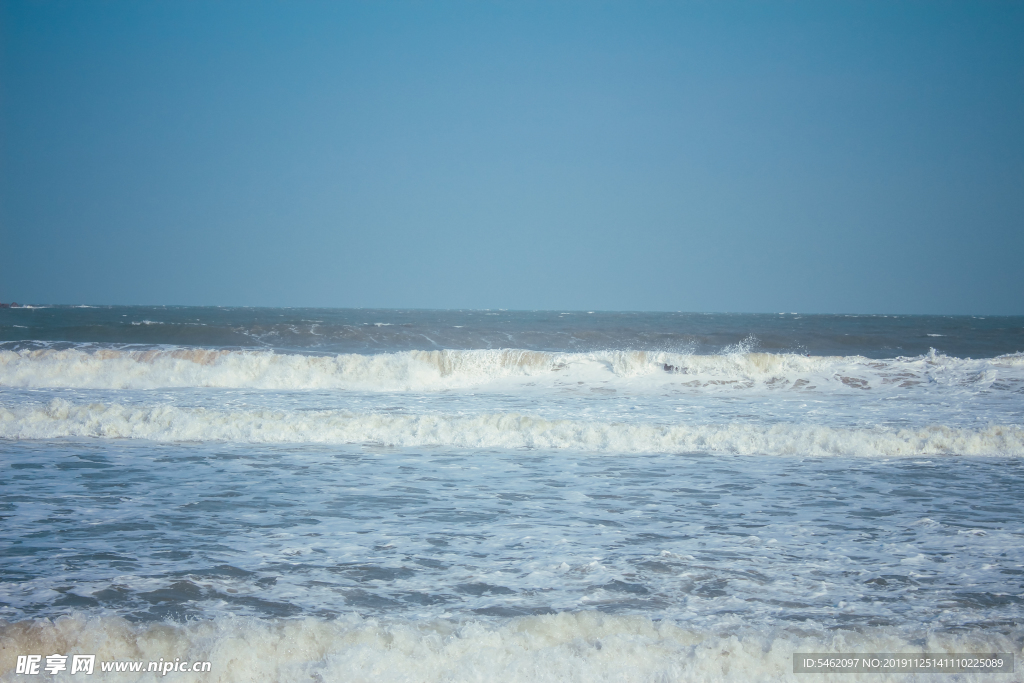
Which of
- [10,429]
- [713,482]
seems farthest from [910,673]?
[10,429]

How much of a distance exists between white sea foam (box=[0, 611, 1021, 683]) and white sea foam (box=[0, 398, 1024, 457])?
18.8ft

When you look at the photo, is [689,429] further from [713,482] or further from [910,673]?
[910,673]

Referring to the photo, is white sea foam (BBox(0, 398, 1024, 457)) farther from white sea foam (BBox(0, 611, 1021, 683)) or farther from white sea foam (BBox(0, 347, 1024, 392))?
white sea foam (BBox(0, 347, 1024, 392))

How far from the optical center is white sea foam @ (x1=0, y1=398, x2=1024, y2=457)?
931 cm

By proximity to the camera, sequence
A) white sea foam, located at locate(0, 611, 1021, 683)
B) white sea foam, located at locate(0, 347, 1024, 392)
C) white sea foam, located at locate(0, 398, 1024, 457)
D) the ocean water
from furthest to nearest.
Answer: white sea foam, located at locate(0, 347, 1024, 392) < white sea foam, located at locate(0, 398, 1024, 457) < the ocean water < white sea foam, located at locate(0, 611, 1021, 683)

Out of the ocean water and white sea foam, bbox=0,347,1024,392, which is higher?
white sea foam, bbox=0,347,1024,392

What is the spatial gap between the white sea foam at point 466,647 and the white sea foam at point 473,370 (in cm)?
1279

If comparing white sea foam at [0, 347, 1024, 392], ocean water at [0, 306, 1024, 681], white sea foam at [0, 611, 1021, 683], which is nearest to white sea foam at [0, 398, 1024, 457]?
ocean water at [0, 306, 1024, 681]

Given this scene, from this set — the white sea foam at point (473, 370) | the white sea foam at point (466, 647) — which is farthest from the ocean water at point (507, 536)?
the white sea foam at point (473, 370)

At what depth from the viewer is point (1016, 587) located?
4.30m

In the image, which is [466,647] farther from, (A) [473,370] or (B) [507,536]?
(A) [473,370]

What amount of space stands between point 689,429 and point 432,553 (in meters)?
6.01

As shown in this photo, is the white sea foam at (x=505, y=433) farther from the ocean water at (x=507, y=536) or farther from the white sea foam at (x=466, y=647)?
the white sea foam at (x=466, y=647)

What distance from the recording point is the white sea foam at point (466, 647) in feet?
10.7
